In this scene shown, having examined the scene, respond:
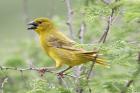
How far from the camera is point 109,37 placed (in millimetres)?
6430

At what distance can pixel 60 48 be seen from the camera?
19.0 feet

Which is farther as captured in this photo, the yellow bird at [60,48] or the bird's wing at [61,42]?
the bird's wing at [61,42]

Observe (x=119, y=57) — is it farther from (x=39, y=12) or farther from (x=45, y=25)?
(x=39, y=12)

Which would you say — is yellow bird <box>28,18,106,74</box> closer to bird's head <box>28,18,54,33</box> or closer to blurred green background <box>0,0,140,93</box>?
bird's head <box>28,18,54,33</box>

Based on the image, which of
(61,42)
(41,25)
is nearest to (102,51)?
(61,42)

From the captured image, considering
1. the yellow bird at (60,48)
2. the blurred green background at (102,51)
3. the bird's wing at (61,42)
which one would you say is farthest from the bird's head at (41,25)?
the blurred green background at (102,51)

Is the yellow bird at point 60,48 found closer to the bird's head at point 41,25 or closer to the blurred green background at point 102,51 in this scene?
the bird's head at point 41,25

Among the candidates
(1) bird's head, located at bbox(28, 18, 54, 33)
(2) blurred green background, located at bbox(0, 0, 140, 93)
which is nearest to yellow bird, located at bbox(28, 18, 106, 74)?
(1) bird's head, located at bbox(28, 18, 54, 33)

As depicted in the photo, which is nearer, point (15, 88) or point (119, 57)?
point (119, 57)

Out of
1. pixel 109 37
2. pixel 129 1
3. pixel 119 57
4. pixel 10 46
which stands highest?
pixel 129 1

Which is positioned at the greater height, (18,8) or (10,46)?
(10,46)

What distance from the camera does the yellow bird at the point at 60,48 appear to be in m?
5.40

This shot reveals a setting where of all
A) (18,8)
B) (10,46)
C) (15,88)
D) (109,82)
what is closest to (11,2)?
(18,8)

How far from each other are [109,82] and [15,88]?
10.2 feet
